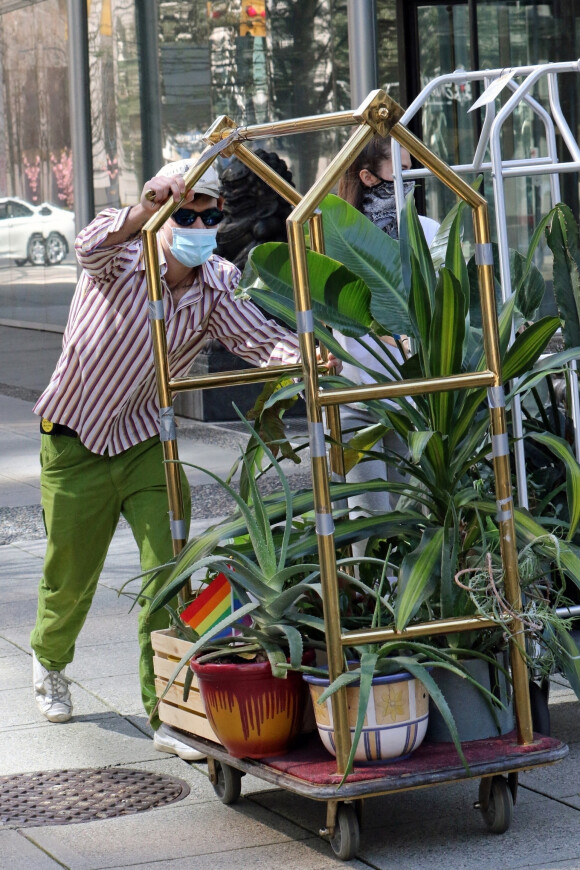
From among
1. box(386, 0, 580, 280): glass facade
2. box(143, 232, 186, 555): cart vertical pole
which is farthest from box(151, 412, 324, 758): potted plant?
box(386, 0, 580, 280): glass facade

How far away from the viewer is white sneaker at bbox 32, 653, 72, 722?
462 centimetres

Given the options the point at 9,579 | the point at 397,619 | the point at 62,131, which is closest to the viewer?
the point at 397,619

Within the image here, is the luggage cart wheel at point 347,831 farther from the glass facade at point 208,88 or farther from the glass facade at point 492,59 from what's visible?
the glass facade at point 208,88

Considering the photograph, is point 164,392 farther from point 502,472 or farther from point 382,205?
point 382,205

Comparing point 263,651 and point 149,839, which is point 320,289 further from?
point 149,839

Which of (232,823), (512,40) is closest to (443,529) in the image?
(232,823)

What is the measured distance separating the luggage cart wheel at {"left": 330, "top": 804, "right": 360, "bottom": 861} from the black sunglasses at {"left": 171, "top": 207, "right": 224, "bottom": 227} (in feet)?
5.53

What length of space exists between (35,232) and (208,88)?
6.25 m

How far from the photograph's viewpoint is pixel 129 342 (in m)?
4.29

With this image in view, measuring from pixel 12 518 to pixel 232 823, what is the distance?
185 inches

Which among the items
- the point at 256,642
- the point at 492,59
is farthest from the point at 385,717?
the point at 492,59

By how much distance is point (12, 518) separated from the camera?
319 inches

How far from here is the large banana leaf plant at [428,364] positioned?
3.42 meters

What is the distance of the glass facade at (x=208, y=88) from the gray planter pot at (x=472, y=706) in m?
9.58
